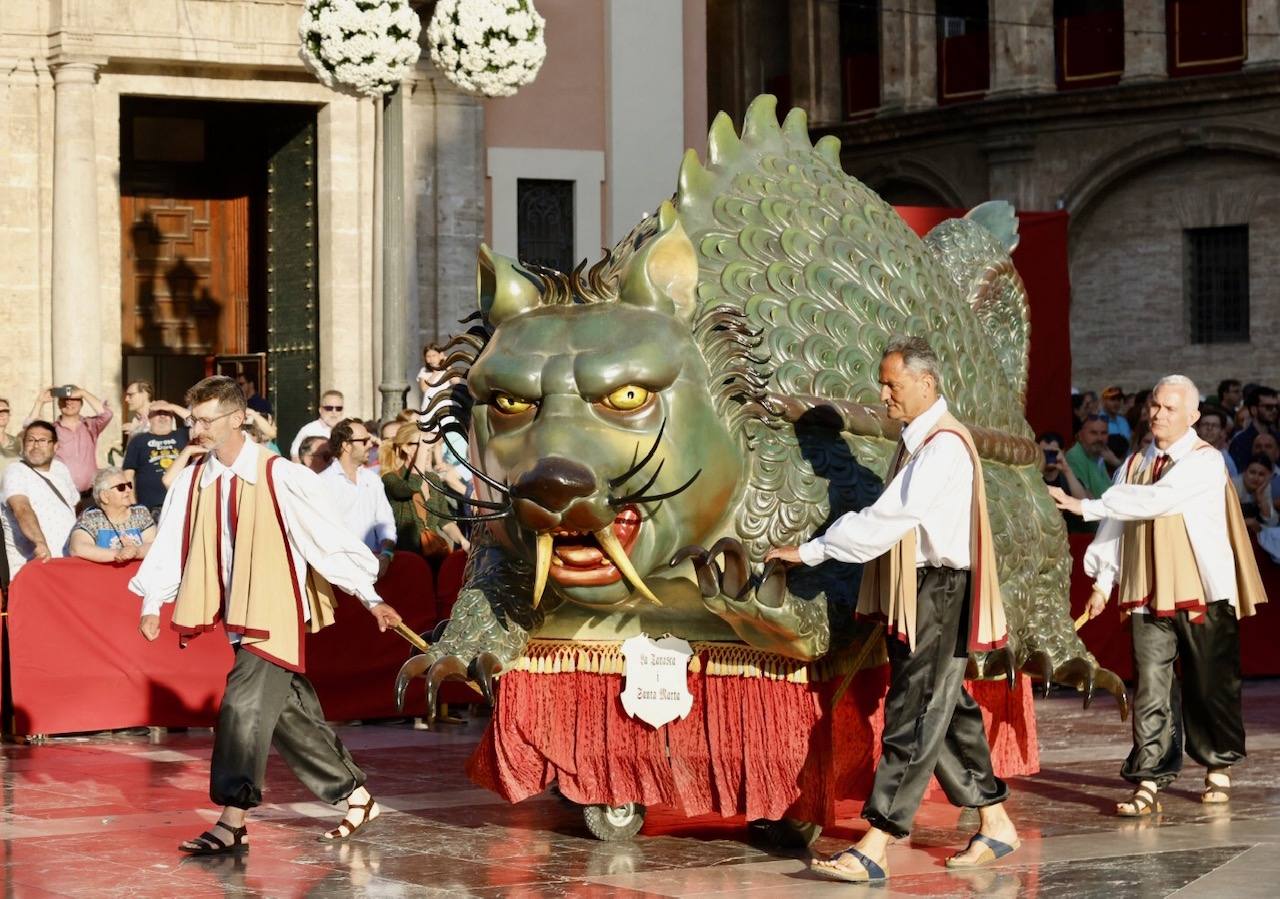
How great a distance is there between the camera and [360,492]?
45.1 feet

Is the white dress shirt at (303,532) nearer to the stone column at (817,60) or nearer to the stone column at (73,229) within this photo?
the stone column at (73,229)

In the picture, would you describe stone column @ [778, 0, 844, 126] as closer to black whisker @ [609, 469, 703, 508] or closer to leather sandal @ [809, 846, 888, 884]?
black whisker @ [609, 469, 703, 508]

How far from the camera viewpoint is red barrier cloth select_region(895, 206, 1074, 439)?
58.7ft

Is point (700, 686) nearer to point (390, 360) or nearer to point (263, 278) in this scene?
point (390, 360)

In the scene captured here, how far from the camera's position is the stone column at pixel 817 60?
38.9 metres

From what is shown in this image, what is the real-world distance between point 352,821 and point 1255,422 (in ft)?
36.0

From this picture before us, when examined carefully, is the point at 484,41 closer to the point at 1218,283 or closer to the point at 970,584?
the point at 970,584

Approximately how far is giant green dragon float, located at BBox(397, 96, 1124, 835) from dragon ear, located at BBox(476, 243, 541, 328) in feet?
0.04

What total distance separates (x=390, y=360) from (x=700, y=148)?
22.8 ft

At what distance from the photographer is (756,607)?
8484 millimetres

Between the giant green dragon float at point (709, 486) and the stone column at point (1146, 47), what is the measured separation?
1019 inches

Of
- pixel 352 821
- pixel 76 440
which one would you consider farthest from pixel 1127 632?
pixel 352 821

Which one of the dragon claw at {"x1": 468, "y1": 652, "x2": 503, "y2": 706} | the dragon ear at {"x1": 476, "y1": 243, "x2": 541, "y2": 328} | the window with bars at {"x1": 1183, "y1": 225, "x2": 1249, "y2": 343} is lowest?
the dragon claw at {"x1": 468, "y1": 652, "x2": 503, "y2": 706}

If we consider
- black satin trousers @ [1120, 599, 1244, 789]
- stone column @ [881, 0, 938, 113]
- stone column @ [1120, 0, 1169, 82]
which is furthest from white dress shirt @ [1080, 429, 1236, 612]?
stone column @ [881, 0, 938, 113]
